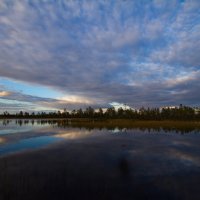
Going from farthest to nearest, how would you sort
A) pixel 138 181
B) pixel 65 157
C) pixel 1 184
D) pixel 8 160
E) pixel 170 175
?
pixel 65 157, pixel 8 160, pixel 170 175, pixel 138 181, pixel 1 184

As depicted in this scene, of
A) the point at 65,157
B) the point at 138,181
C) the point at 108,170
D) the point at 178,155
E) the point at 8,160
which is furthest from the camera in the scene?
the point at 178,155

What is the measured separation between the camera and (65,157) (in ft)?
69.7

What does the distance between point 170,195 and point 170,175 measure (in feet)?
12.8

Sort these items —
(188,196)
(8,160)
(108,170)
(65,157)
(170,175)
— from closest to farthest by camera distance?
(188,196), (170,175), (108,170), (8,160), (65,157)

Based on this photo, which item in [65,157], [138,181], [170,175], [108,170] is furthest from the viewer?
[65,157]

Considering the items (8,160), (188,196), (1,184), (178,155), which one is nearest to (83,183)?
(1,184)

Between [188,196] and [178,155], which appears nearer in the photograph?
[188,196]

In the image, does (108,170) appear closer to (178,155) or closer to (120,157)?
(120,157)

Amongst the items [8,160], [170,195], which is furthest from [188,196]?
[8,160]

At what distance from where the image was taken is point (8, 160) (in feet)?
64.1

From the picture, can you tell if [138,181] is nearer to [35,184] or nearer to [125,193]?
[125,193]

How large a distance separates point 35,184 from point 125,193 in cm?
541

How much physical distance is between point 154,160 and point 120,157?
3349 millimetres

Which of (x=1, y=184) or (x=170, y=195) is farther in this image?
(x=1, y=184)
